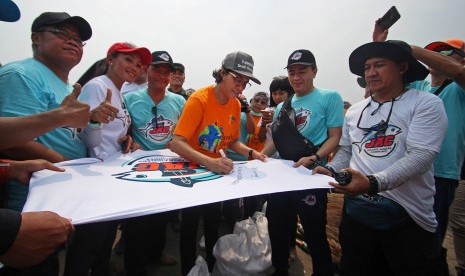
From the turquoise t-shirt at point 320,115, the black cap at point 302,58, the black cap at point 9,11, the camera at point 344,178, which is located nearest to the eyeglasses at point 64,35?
the black cap at point 9,11

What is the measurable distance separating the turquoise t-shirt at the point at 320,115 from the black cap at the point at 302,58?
13.7 inches

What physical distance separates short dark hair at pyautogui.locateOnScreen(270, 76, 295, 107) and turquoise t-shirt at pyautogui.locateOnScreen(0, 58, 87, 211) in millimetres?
2830

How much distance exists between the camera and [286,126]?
252cm

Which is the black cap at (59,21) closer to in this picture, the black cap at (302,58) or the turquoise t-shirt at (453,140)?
the black cap at (302,58)

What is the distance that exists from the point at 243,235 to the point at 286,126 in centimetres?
128

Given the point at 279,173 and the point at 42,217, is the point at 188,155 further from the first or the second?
the point at 42,217

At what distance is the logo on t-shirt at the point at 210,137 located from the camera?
2359 mm

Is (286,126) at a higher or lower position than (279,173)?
higher

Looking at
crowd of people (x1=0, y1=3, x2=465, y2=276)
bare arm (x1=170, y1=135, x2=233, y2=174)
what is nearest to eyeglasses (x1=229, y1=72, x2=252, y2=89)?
→ crowd of people (x1=0, y1=3, x2=465, y2=276)

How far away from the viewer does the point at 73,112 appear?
1.51 metres

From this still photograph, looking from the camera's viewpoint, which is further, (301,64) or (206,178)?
(301,64)

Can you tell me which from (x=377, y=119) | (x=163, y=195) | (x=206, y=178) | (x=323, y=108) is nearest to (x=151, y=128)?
(x=206, y=178)

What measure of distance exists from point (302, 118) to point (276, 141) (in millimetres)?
373

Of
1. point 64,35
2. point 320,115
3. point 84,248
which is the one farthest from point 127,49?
point 320,115
